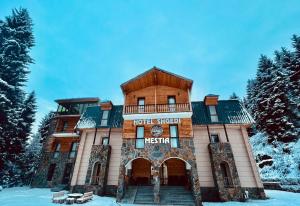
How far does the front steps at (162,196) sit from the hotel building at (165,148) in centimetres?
7

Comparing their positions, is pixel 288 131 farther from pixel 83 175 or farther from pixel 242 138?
pixel 83 175

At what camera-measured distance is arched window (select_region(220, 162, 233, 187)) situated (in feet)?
45.3

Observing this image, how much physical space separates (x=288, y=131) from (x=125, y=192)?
22.8 meters

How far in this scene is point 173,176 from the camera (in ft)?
50.9

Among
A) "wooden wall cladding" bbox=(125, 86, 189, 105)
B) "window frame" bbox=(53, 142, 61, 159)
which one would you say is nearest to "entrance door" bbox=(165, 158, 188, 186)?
"wooden wall cladding" bbox=(125, 86, 189, 105)

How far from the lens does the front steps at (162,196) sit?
461 inches

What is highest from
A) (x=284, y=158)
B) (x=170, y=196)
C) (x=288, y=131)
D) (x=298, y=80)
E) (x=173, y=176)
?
(x=298, y=80)

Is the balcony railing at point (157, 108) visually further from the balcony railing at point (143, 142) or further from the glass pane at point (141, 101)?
the balcony railing at point (143, 142)

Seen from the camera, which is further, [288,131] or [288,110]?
[288,110]

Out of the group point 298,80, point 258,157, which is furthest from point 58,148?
point 298,80

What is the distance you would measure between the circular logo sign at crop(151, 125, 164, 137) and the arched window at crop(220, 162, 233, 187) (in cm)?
647

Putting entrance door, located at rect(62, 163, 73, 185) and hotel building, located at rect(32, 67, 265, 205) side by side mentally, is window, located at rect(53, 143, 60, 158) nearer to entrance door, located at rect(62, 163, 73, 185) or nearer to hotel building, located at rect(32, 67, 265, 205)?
entrance door, located at rect(62, 163, 73, 185)

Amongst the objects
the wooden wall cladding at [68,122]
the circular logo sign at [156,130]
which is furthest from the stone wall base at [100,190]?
the wooden wall cladding at [68,122]

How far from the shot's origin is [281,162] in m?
21.1
